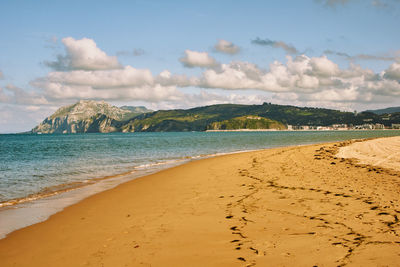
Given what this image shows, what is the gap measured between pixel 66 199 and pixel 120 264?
10.9 meters

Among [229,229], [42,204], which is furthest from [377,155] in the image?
[42,204]

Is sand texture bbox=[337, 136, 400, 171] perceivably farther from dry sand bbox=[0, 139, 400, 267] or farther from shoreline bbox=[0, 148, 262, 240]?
A: shoreline bbox=[0, 148, 262, 240]

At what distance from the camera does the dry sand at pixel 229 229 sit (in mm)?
6953

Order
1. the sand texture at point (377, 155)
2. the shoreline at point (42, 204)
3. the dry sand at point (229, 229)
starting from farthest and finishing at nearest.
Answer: the sand texture at point (377, 155) → the shoreline at point (42, 204) → the dry sand at point (229, 229)

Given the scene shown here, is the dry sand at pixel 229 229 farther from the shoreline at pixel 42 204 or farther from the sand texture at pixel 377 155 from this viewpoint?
the sand texture at pixel 377 155

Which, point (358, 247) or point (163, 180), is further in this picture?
point (163, 180)

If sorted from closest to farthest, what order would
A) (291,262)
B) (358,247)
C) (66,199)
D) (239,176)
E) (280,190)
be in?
(291,262) < (358,247) < (280,190) < (66,199) < (239,176)

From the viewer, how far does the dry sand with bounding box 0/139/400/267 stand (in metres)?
6.95

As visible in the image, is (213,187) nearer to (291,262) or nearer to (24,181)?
(291,262)

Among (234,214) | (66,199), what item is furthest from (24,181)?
(234,214)

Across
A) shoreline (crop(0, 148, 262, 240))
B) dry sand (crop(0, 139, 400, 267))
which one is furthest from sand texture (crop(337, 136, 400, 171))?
shoreline (crop(0, 148, 262, 240))

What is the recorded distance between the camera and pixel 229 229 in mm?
9117

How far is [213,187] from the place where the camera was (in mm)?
16984

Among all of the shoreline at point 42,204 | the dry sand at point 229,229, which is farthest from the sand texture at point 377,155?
the shoreline at point 42,204
